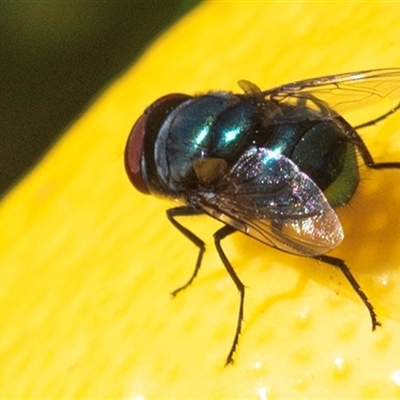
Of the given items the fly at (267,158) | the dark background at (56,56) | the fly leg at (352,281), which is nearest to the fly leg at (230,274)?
the fly at (267,158)

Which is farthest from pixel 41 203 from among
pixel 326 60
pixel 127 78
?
pixel 326 60

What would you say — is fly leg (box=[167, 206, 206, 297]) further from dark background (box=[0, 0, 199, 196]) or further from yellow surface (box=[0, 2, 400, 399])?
dark background (box=[0, 0, 199, 196])

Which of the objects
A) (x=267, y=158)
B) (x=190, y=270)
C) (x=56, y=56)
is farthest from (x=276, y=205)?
(x=56, y=56)

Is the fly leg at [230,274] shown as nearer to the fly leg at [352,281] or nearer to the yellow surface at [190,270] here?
the yellow surface at [190,270]

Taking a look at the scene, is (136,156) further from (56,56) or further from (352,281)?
(56,56)

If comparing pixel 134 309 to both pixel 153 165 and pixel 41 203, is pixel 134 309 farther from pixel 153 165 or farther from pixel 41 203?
pixel 41 203

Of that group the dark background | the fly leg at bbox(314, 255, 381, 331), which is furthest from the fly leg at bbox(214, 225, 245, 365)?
the dark background
